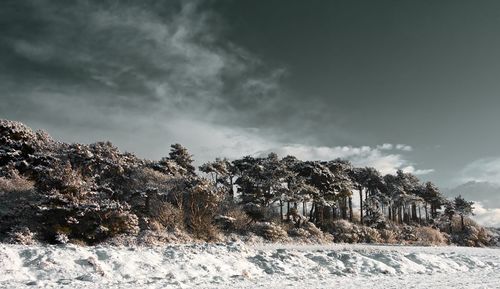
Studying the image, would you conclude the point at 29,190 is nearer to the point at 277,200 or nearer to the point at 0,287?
the point at 0,287

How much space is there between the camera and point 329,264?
1550cm

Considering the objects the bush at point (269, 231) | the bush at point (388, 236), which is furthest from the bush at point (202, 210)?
the bush at point (388, 236)

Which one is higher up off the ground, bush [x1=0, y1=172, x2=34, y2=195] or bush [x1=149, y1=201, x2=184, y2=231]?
bush [x1=0, y1=172, x2=34, y2=195]

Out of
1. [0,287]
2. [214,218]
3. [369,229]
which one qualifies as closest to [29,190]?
[214,218]

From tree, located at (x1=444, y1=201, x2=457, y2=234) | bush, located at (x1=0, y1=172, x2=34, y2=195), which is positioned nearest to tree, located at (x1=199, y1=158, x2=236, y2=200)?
bush, located at (x1=0, y1=172, x2=34, y2=195)

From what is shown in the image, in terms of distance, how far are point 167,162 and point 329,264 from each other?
21.1m

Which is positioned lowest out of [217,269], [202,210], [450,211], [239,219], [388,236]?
[217,269]

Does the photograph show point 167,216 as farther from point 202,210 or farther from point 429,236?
point 429,236

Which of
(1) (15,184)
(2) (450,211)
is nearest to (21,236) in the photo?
(1) (15,184)

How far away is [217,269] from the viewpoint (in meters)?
13.4

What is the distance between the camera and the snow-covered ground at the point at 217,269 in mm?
10820

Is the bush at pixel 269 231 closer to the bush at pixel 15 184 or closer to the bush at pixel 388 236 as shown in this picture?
the bush at pixel 388 236

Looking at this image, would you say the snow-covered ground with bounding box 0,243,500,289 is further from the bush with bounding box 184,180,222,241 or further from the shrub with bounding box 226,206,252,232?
the shrub with bounding box 226,206,252,232

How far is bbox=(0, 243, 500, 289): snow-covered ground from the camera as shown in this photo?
10.8 meters
